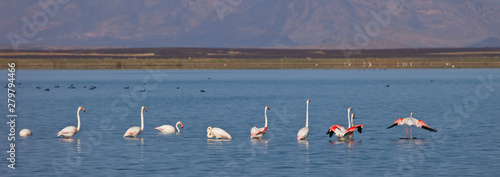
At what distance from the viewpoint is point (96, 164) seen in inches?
926

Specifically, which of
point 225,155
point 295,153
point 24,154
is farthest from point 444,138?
point 24,154

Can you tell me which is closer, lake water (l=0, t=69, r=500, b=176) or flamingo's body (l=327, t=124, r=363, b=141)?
lake water (l=0, t=69, r=500, b=176)

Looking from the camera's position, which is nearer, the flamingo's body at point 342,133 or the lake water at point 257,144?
the lake water at point 257,144

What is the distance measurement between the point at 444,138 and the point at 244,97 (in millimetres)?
30281

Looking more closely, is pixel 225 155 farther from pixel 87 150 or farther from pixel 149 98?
pixel 149 98

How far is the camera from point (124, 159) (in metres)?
24.5

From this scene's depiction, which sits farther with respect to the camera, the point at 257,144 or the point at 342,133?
the point at 342,133

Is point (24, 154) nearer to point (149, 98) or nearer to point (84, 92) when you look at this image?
point (149, 98)

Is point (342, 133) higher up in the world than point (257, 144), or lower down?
higher up

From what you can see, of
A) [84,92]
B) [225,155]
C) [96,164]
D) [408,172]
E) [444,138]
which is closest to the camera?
[408,172]

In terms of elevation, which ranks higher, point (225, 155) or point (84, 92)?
point (84, 92)

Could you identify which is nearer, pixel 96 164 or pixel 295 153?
pixel 96 164

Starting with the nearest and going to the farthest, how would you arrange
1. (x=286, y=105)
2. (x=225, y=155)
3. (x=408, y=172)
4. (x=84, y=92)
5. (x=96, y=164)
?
(x=408, y=172) < (x=96, y=164) < (x=225, y=155) < (x=286, y=105) < (x=84, y=92)

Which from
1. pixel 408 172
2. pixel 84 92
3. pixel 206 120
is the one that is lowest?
pixel 408 172
